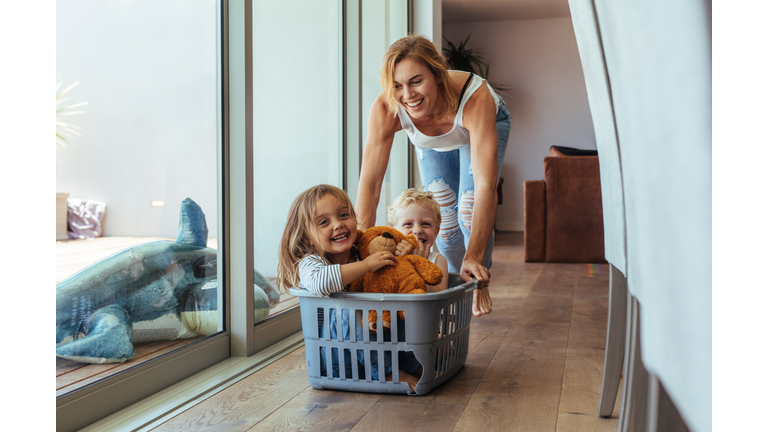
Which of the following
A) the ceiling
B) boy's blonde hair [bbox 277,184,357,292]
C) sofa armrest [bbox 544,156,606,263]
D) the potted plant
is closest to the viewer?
boy's blonde hair [bbox 277,184,357,292]

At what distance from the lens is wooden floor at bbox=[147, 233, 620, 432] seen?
112cm

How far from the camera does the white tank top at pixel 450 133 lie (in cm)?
175

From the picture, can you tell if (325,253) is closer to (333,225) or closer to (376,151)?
(333,225)

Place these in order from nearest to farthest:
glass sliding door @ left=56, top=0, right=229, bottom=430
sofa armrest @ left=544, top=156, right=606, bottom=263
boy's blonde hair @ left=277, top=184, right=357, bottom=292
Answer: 1. glass sliding door @ left=56, top=0, right=229, bottom=430
2. boy's blonde hair @ left=277, top=184, right=357, bottom=292
3. sofa armrest @ left=544, top=156, right=606, bottom=263

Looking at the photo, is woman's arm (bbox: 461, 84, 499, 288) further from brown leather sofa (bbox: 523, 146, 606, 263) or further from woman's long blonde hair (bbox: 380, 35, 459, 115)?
brown leather sofa (bbox: 523, 146, 606, 263)

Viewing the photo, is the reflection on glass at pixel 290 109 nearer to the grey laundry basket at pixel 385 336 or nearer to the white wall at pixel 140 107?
the white wall at pixel 140 107

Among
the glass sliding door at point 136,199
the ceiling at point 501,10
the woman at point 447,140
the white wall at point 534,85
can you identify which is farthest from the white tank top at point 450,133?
the white wall at point 534,85

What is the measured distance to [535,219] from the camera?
4.01m

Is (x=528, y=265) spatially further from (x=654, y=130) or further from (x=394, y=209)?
(x=654, y=130)

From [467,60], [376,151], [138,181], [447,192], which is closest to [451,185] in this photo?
[447,192]

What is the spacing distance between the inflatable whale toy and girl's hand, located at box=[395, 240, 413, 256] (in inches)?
21.8

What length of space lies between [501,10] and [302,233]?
20.1 ft

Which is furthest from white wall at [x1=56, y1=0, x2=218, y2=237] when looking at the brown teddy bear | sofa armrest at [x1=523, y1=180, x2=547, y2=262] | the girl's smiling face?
sofa armrest at [x1=523, y1=180, x2=547, y2=262]
